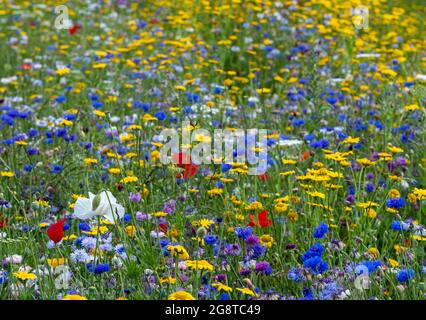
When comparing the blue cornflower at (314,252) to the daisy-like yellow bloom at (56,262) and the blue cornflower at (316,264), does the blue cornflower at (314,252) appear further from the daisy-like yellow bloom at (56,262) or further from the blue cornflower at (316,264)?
the daisy-like yellow bloom at (56,262)

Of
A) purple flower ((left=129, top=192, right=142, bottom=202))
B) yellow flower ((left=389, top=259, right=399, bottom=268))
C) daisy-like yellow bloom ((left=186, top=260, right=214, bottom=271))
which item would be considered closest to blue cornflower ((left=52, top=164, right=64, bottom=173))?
purple flower ((left=129, top=192, right=142, bottom=202))

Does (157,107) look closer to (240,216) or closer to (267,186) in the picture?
(267,186)

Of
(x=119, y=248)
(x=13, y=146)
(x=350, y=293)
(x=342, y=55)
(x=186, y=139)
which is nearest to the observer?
(x=350, y=293)

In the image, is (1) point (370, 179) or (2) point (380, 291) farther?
(1) point (370, 179)

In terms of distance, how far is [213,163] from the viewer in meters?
3.03

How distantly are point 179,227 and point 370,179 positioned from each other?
1.21 meters

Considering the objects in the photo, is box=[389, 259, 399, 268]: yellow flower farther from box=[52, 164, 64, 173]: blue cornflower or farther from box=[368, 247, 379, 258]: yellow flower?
box=[52, 164, 64, 173]: blue cornflower

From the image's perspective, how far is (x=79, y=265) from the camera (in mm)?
2465

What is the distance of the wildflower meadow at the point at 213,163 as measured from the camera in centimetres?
233

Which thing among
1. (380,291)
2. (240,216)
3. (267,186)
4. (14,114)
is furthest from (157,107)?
(380,291)

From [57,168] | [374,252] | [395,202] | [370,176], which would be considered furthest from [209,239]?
[370,176]

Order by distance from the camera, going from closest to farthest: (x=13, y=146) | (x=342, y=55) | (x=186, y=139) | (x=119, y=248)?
(x=119, y=248) < (x=186, y=139) < (x=13, y=146) < (x=342, y=55)

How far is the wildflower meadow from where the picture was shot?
2.33 m

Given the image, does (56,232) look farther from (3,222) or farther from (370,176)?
(370,176)
